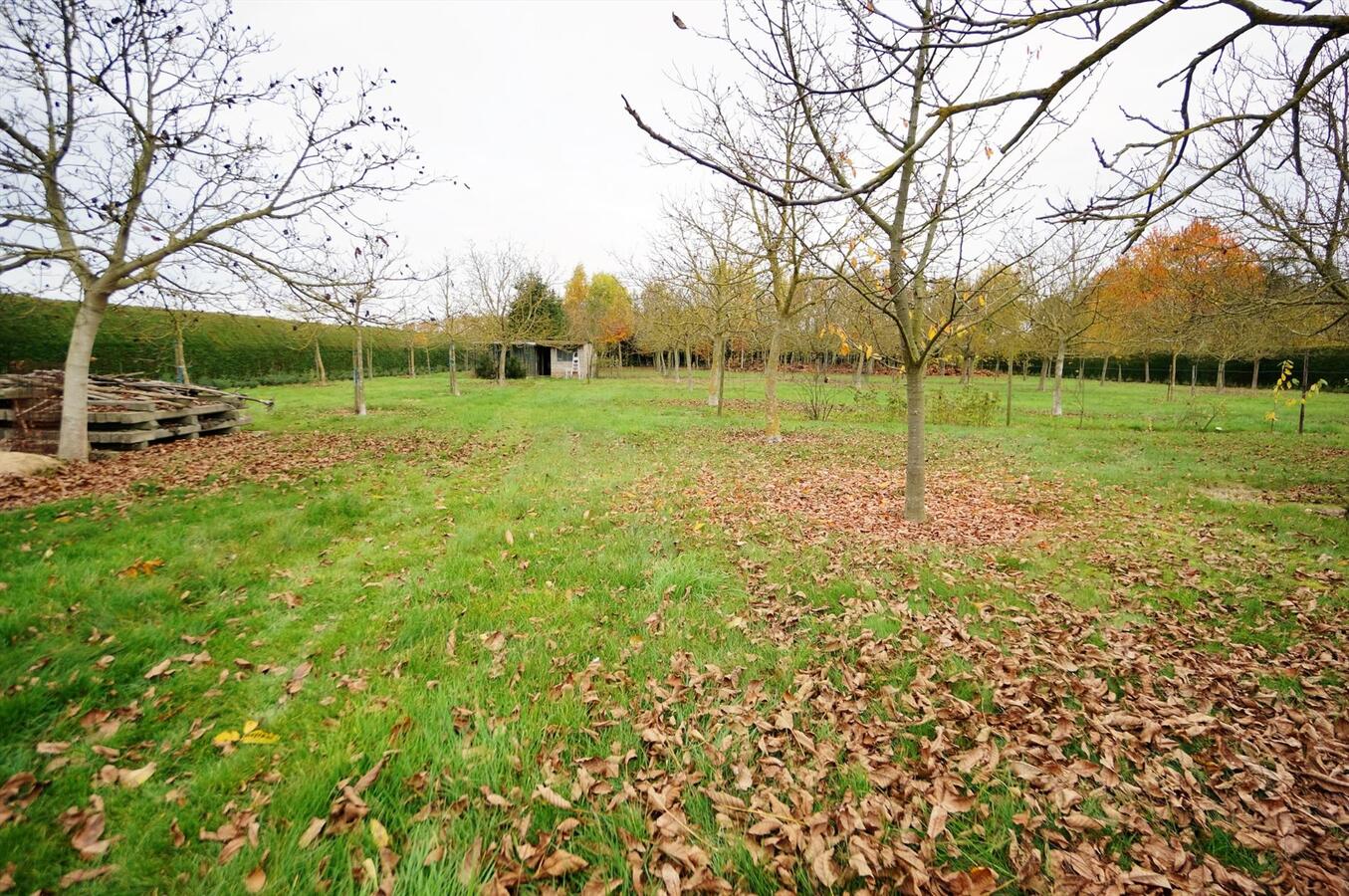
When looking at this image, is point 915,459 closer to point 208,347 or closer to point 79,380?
point 79,380

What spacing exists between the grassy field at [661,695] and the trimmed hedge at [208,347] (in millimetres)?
5842

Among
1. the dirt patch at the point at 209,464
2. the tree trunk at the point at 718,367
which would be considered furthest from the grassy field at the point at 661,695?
the tree trunk at the point at 718,367

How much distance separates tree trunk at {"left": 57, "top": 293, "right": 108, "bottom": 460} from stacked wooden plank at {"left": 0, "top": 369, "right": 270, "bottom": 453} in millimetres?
918

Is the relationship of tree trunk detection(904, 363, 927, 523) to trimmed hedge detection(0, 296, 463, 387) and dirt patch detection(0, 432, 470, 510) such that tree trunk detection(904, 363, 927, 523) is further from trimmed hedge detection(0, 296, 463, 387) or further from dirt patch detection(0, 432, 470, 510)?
trimmed hedge detection(0, 296, 463, 387)

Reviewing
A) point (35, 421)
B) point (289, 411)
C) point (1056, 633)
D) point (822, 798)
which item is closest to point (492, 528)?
point (822, 798)

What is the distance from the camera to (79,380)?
8.31 meters

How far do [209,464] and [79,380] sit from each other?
7.51 ft

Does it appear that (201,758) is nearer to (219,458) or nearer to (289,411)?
(219,458)

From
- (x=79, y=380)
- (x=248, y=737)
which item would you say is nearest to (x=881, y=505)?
(x=248, y=737)

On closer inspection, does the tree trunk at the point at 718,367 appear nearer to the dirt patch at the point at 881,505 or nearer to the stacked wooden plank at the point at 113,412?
the dirt patch at the point at 881,505

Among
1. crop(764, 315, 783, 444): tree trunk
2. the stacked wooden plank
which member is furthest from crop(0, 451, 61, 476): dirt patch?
crop(764, 315, 783, 444): tree trunk

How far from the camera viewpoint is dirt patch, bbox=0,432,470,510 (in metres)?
6.86

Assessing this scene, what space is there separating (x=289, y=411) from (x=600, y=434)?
443 inches

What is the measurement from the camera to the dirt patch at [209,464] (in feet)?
22.5
